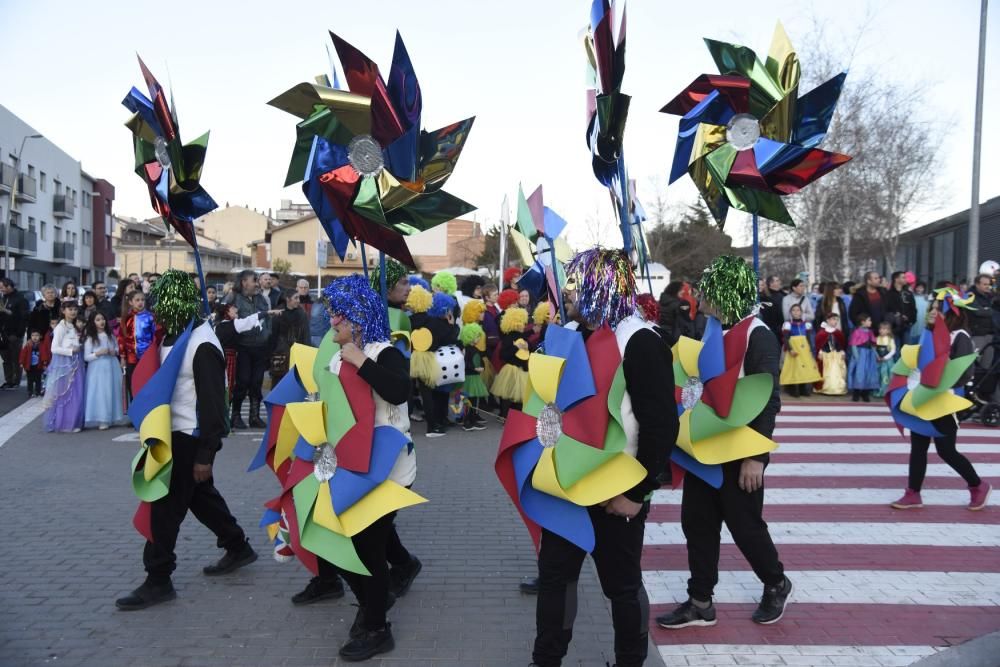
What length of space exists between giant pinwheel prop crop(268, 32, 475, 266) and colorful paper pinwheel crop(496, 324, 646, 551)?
1.28m

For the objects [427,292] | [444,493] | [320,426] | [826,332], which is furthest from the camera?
[826,332]

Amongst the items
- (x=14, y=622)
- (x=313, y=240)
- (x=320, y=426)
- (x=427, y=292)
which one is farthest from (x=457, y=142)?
(x=313, y=240)

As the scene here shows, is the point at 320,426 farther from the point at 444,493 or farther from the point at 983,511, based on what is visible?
the point at 983,511

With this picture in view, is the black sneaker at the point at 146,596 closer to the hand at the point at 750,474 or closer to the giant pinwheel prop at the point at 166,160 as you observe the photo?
the giant pinwheel prop at the point at 166,160

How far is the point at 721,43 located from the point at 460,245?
5488 cm

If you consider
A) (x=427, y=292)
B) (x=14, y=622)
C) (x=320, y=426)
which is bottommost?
(x=14, y=622)

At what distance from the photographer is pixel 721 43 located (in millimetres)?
4750

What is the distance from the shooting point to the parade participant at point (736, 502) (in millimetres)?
4141

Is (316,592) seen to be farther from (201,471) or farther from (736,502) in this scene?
(736,502)

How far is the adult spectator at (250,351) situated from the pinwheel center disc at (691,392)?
→ 6.77 m

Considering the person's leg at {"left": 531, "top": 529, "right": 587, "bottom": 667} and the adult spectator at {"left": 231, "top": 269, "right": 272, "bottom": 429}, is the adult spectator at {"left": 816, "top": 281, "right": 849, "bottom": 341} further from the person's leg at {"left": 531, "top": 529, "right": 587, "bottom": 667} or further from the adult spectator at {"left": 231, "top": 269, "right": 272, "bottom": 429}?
the person's leg at {"left": 531, "top": 529, "right": 587, "bottom": 667}

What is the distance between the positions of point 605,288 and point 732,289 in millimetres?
1295

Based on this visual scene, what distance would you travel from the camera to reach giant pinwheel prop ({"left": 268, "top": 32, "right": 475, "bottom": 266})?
3990mm

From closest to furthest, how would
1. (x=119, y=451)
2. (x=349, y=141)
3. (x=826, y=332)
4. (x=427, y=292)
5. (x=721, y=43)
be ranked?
(x=349, y=141)
(x=721, y=43)
(x=119, y=451)
(x=427, y=292)
(x=826, y=332)
